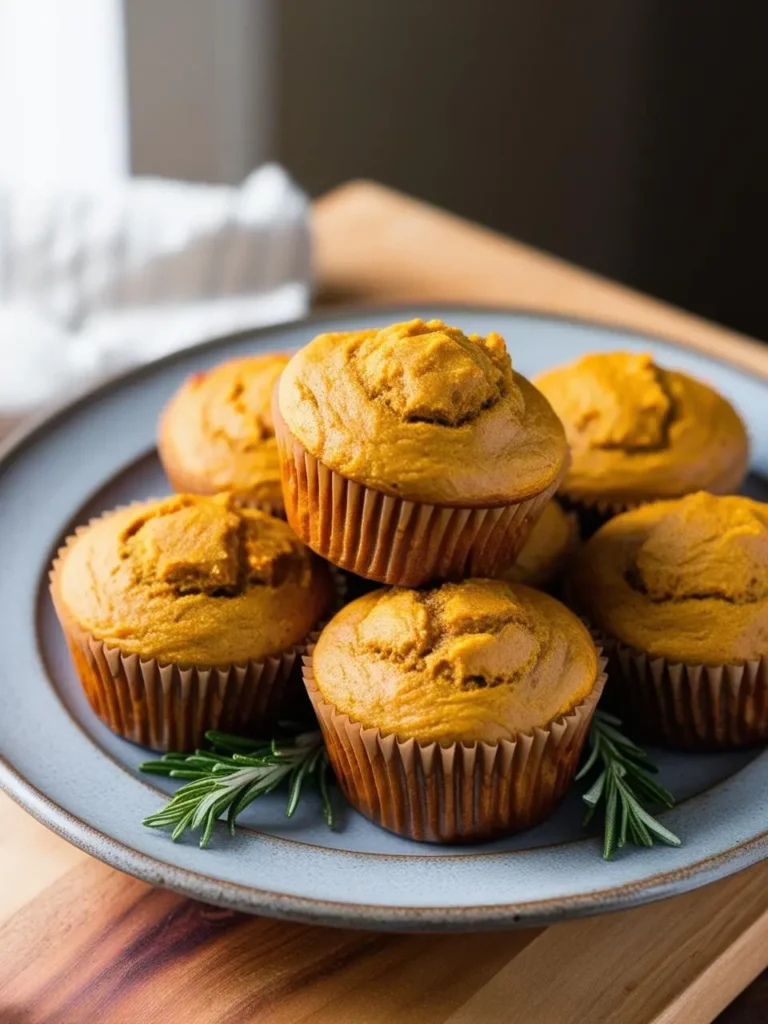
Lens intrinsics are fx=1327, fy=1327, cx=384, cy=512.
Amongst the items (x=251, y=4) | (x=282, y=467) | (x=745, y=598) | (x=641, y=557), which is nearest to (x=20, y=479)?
(x=282, y=467)

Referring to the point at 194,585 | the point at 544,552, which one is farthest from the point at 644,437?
the point at 194,585

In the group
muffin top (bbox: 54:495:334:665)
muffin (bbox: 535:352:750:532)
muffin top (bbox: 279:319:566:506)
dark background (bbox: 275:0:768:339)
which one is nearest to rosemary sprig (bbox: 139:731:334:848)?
muffin top (bbox: 54:495:334:665)

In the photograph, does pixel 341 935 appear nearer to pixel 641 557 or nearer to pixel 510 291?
pixel 641 557

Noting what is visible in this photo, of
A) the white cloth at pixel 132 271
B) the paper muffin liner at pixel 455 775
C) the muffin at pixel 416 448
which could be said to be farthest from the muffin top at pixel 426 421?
the white cloth at pixel 132 271

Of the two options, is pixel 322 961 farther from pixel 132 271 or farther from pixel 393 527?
pixel 132 271

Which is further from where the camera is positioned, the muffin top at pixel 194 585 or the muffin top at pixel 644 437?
the muffin top at pixel 644 437

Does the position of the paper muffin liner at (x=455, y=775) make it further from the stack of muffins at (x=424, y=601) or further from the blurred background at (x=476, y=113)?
the blurred background at (x=476, y=113)
